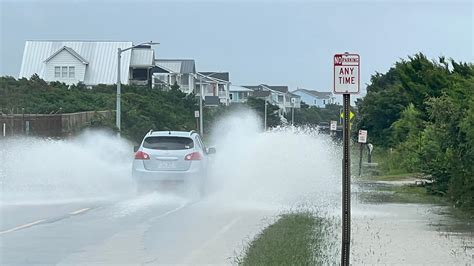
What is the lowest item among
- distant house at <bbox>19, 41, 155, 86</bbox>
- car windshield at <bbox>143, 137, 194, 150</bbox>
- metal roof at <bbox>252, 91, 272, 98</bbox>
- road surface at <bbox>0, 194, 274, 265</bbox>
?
road surface at <bbox>0, 194, 274, 265</bbox>

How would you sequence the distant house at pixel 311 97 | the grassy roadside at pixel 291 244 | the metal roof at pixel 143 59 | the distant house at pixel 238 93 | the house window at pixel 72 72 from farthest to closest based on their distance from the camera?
the distant house at pixel 311 97
the distant house at pixel 238 93
the metal roof at pixel 143 59
the house window at pixel 72 72
the grassy roadside at pixel 291 244

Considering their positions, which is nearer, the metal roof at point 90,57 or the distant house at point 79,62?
the distant house at point 79,62

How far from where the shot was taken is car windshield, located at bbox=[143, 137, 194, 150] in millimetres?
25945

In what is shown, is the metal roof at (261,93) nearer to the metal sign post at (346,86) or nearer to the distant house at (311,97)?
the distant house at (311,97)

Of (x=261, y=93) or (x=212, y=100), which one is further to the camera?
(x=261, y=93)

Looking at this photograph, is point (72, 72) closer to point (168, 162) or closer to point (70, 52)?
point (70, 52)

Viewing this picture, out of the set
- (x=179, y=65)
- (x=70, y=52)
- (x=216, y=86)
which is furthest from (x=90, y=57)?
(x=216, y=86)

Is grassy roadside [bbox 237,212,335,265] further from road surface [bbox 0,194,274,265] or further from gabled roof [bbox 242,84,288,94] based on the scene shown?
gabled roof [bbox 242,84,288,94]

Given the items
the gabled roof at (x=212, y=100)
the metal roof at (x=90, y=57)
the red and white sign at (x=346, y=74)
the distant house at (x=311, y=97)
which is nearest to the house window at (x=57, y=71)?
the metal roof at (x=90, y=57)

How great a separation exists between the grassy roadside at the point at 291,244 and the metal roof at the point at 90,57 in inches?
2438

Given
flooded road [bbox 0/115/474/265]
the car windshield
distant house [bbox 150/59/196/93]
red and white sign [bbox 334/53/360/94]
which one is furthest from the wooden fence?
distant house [bbox 150/59/196/93]

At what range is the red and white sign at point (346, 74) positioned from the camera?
37.0 ft

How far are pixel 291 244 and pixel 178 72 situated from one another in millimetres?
87513

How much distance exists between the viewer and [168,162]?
84.3 feet
